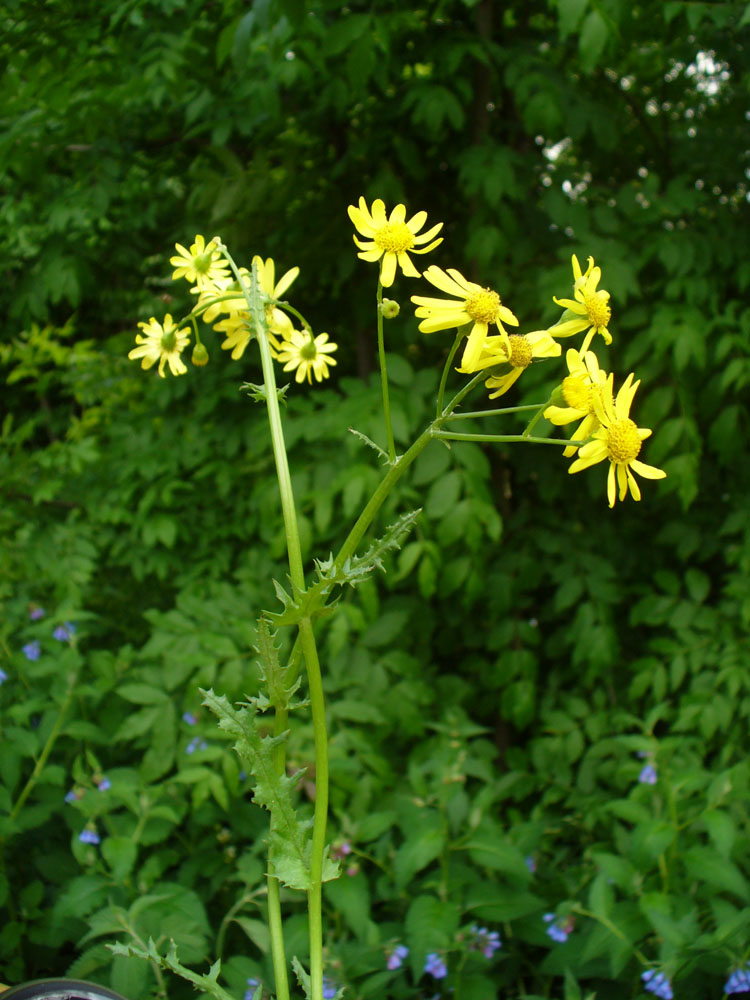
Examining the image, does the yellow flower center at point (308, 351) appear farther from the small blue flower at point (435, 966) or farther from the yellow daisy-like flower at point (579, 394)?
the small blue flower at point (435, 966)

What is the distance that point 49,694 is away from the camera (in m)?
1.53

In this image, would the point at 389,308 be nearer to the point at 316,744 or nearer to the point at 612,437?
the point at 612,437

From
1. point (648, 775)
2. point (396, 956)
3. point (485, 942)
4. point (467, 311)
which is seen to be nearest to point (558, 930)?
point (485, 942)

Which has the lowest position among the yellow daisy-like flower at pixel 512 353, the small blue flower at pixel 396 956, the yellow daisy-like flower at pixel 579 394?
the small blue flower at pixel 396 956

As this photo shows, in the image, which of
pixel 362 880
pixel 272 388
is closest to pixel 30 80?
pixel 272 388

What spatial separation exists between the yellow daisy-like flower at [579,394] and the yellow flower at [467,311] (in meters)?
0.05

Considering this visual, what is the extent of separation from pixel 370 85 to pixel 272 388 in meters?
1.50

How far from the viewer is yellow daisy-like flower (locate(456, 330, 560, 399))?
561 millimetres

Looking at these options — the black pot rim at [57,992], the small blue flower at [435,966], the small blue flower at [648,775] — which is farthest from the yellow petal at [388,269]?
the small blue flower at [648,775]

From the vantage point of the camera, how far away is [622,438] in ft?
1.95

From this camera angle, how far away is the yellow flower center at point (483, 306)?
572mm

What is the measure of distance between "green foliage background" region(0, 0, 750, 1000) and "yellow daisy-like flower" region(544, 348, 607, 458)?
790mm

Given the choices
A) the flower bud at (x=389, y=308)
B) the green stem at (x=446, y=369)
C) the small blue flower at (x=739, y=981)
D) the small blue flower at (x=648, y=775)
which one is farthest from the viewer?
the small blue flower at (x=648, y=775)

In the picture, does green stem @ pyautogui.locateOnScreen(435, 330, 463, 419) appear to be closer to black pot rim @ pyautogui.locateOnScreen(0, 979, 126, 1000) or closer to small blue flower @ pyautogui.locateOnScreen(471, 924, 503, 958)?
black pot rim @ pyautogui.locateOnScreen(0, 979, 126, 1000)
